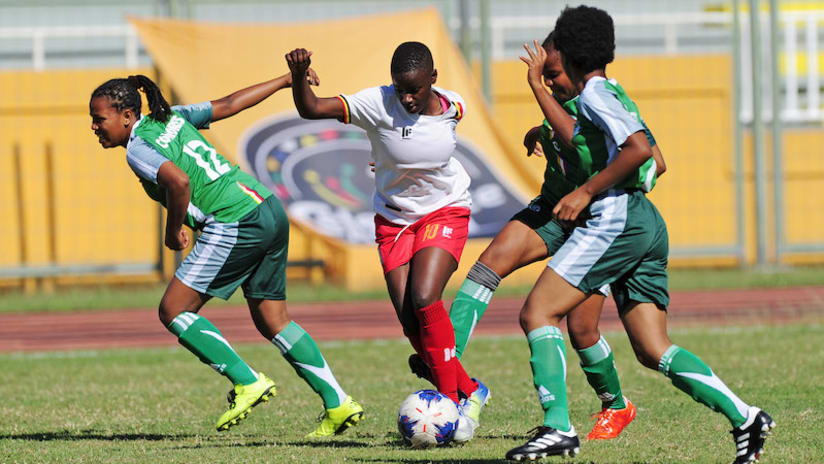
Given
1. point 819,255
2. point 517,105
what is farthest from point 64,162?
point 819,255

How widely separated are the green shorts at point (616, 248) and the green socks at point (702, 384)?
289 millimetres

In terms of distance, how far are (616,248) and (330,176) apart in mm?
12337

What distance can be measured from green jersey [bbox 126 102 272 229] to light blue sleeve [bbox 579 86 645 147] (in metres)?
2.19

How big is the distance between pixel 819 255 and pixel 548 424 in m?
15.3

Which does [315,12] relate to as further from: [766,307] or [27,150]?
[766,307]

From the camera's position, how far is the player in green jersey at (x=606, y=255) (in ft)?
17.5

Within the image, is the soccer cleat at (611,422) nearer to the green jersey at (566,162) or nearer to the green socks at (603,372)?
the green socks at (603,372)

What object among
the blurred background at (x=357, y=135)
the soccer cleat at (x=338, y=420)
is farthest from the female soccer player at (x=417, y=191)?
the blurred background at (x=357, y=135)

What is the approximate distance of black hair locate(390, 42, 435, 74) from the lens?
652 centimetres

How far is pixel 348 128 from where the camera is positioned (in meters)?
18.1

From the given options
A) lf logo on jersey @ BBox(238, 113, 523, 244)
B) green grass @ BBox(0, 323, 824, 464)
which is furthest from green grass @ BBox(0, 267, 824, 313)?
green grass @ BBox(0, 323, 824, 464)

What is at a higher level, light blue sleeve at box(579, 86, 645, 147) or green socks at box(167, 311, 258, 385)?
light blue sleeve at box(579, 86, 645, 147)

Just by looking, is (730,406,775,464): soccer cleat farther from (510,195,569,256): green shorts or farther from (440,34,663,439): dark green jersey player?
(510,195,569,256): green shorts

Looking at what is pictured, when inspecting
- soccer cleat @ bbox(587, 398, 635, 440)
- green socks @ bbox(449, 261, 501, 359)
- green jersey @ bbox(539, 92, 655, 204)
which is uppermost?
green jersey @ bbox(539, 92, 655, 204)
